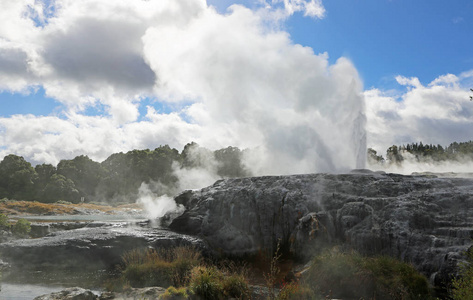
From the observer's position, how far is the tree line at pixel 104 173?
73188mm

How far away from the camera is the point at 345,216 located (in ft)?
45.3

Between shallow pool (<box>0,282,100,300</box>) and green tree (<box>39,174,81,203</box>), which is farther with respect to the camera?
green tree (<box>39,174,81,203</box>)

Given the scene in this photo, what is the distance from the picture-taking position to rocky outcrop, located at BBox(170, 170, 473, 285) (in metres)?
11.7

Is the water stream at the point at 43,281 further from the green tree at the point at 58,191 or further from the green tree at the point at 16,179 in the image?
the green tree at the point at 16,179

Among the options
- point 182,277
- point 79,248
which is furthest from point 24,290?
point 182,277

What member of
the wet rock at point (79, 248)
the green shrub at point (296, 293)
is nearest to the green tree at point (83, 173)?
the wet rock at point (79, 248)

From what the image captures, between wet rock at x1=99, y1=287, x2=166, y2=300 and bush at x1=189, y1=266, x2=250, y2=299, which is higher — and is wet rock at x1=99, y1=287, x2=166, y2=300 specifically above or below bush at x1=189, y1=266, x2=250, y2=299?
below

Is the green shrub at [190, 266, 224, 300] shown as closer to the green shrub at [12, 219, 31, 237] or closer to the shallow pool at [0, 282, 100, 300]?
the shallow pool at [0, 282, 100, 300]

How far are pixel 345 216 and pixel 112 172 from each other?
3234 inches

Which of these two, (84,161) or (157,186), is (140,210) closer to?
(157,186)

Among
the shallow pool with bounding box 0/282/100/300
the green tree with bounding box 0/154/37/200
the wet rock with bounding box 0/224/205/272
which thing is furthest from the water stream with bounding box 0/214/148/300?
the green tree with bounding box 0/154/37/200

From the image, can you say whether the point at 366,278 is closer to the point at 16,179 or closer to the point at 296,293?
the point at 296,293

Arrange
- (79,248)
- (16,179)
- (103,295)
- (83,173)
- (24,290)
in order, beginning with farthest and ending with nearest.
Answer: (83,173)
(16,179)
(79,248)
(24,290)
(103,295)

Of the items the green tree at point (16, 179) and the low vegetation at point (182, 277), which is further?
the green tree at point (16, 179)
